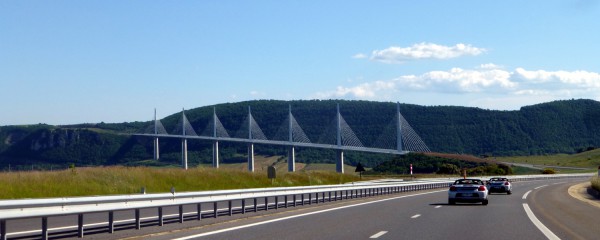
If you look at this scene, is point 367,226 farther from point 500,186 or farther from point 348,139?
point 348,139

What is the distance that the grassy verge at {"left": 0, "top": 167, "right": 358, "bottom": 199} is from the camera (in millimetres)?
36031

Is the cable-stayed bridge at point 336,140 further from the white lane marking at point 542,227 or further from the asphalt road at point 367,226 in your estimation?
the white lane marking at point 542,227

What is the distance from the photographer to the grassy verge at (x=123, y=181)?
36.0 meters

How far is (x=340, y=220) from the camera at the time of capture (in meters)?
24.5

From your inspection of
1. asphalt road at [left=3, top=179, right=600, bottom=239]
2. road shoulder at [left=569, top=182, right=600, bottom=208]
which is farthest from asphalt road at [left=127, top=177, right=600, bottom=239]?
road shoulder at [left=569, top=182, right=600, bottom=208]

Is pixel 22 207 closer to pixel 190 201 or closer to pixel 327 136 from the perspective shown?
pixel 190 201

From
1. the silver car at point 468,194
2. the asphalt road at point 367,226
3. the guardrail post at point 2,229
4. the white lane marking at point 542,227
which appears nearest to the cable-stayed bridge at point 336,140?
the silver car at point 468,194

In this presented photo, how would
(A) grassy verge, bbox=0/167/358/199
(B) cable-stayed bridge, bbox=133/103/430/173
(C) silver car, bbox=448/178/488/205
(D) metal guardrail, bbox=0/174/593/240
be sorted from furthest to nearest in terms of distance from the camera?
(B) cable-stayed bridge, bbox=133/103/430/173
(C) silver car, bbox=448/178/488/205
(A) grassy verge, bbox=0/167/358/199
(D) metal guardrail, bbox=0/174/593/240

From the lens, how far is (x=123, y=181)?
4366 cm

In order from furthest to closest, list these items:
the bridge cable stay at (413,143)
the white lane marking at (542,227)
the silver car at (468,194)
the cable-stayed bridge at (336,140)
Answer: the bridge cable stay at (413,143)
the cable-stayed bridge at (336,140)
the silver car at (468,194)
the white lane marking at (542,227)

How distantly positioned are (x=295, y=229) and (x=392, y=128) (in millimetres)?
141609

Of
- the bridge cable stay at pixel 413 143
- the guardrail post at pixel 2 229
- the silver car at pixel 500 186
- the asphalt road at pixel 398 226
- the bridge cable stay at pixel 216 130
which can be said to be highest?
the bridge cable stay at pixel 216 130

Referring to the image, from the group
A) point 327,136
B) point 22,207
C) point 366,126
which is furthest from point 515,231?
point 366,126

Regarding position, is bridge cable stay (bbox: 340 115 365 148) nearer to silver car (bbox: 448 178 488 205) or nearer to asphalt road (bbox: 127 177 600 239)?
silver car (bbox: 448 178 488 205)
